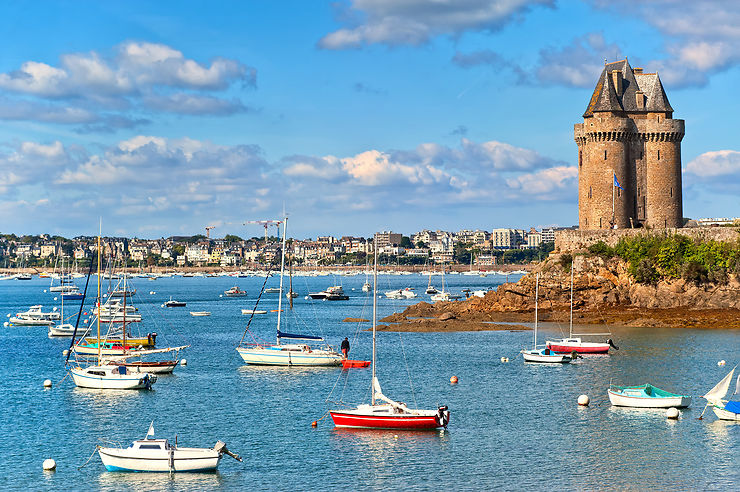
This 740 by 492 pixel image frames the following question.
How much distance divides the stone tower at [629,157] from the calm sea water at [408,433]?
83.2 ft

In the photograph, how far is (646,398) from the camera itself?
4272cm

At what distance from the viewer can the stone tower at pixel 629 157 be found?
90.7 meters

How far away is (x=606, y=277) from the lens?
87.3 metres

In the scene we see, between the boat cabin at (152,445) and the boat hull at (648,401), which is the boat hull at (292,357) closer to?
the boat hull at (648,401)

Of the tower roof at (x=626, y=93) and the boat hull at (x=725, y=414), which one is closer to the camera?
the boat hull at (x=725, y=414)

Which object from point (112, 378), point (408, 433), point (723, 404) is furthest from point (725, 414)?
point (112, 378)

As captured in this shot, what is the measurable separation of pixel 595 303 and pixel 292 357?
37064 millimetres

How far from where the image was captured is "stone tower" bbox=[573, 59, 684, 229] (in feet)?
298

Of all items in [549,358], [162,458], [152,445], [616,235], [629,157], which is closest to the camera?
[162,458]

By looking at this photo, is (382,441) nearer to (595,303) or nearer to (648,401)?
(648,401)

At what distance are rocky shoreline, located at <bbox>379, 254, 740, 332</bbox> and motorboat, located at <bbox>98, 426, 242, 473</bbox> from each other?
49.3 meters

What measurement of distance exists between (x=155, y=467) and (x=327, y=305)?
10248 centimetres

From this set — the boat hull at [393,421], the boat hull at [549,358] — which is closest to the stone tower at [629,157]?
the boat hull at [549,358]

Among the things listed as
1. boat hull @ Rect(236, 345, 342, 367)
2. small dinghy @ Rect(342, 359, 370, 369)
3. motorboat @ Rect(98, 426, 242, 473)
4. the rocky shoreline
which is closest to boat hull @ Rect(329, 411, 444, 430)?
motorboat @ Rect(98, 426, 242, 473)
